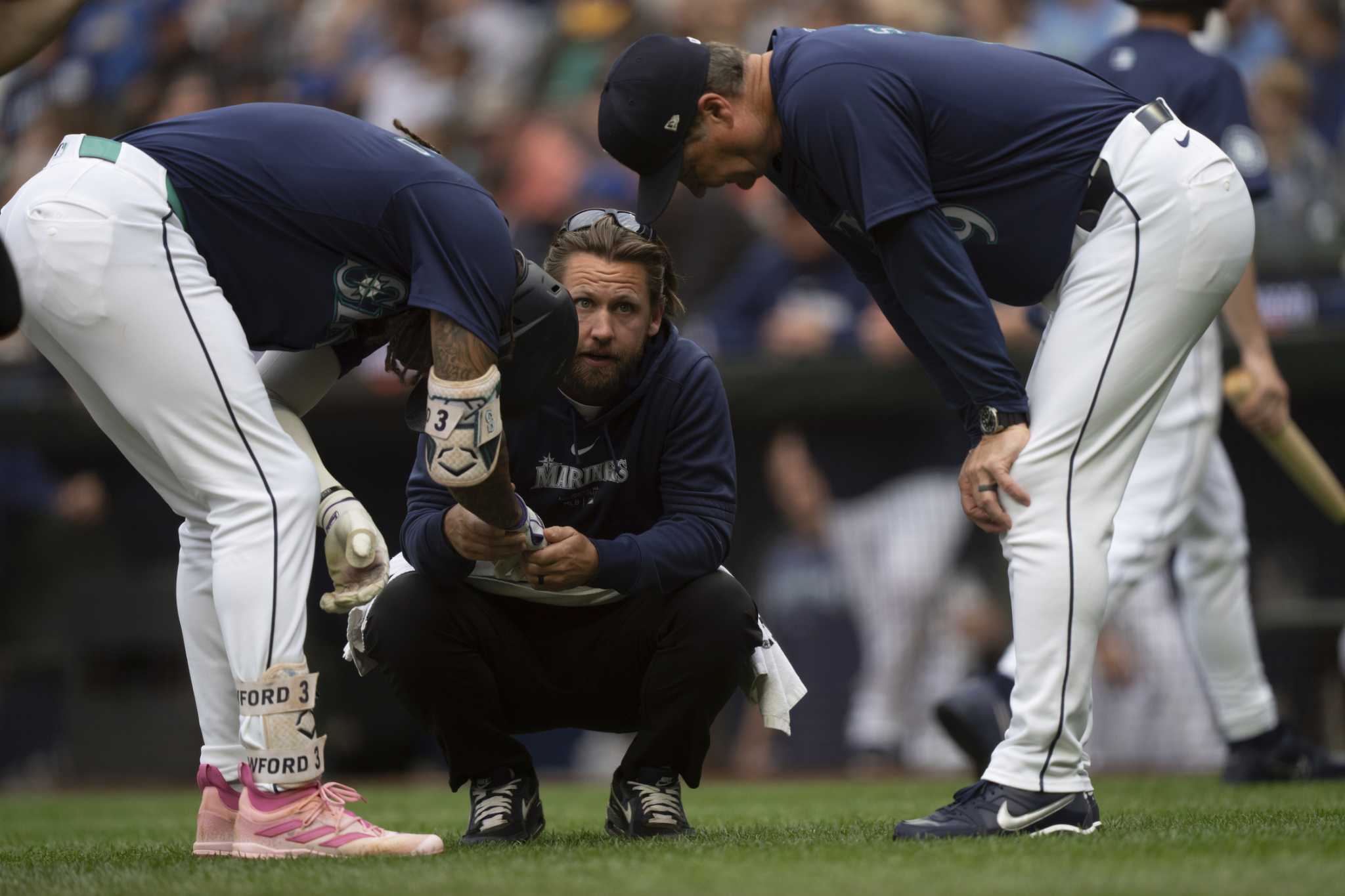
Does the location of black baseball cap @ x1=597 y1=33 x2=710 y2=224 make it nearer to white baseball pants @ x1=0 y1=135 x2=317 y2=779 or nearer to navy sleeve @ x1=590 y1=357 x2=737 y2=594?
navy sleeve @ x1=590 y1=357 x2=737 y2=594

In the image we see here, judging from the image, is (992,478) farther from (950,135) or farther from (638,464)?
(638,464)

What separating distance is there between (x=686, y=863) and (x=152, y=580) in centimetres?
492

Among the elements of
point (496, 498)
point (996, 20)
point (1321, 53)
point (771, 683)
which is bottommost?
point (771, 683)

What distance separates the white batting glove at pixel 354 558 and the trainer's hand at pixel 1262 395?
2.60 m

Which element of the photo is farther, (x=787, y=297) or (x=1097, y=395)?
(x=787, y=297)

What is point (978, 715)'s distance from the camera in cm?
406

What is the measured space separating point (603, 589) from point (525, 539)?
0.31m

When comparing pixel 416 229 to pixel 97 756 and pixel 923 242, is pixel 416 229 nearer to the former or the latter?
pixel 923 242

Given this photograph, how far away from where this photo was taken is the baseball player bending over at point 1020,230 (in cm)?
283

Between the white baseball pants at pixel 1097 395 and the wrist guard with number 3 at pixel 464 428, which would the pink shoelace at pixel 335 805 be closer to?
the wrist guard with number 3 at pixel 464 428

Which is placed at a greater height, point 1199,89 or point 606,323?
point 1199,89

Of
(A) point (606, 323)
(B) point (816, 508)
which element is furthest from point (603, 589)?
(B) point (816, 508)

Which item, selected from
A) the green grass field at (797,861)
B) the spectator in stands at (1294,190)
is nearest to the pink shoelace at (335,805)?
the green grass field at (797,861)

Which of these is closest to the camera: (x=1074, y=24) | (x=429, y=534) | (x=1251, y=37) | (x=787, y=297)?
(x=429, y=534)
